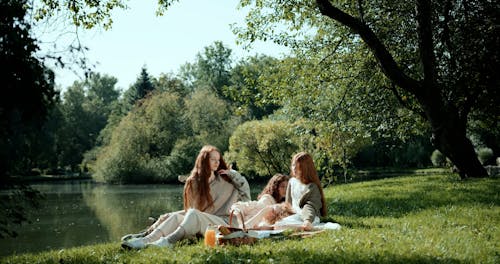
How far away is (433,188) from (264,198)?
6.13m

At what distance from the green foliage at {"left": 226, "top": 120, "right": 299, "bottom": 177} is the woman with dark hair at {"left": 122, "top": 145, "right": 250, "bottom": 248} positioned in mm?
24838

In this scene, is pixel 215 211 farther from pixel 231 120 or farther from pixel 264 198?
pixel 231 120

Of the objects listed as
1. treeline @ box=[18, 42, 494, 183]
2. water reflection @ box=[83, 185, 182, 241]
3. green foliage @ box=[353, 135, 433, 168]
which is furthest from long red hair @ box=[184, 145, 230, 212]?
green foliage @ box=[353, 135, 433, 168]

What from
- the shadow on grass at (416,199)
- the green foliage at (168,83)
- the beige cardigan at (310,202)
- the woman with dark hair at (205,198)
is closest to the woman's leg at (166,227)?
the woman with dark hair at (205,198)

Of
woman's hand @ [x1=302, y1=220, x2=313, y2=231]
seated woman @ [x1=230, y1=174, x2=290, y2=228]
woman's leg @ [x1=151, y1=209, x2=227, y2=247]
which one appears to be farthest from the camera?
seated woman @ [x1=230, y1=174, x2=290, y2=228]

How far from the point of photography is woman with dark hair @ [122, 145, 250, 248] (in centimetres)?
743

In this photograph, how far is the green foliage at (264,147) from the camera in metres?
34.0

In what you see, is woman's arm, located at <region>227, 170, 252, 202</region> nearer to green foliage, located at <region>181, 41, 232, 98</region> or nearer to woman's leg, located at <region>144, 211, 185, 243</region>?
woman's leg, located at <region>144, 211, 185, 243</region>

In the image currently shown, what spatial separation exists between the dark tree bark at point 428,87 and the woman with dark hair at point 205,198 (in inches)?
231

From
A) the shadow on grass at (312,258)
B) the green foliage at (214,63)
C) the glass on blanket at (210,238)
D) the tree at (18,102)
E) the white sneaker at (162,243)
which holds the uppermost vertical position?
the green foliage at (214,63)

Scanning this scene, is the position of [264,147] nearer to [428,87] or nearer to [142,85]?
[428,87]

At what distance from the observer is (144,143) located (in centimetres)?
4981

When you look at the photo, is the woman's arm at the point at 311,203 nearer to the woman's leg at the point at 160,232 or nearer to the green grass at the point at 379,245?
the green grass at the point at 379,245

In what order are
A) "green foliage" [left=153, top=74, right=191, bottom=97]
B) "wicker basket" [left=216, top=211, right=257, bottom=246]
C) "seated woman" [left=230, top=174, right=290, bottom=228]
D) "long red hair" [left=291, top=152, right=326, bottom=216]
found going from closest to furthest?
1. "wicker basket" [left=216, top=211, right=257, bottom=246]
2. "long red hair" [left=291, top=152, right=326, bottom=216]
3. "seated woman" [left=230, top=174, right=290, bottom=228]
4. "green foliage" [left=153, top=74, right=191, bottom=97]
